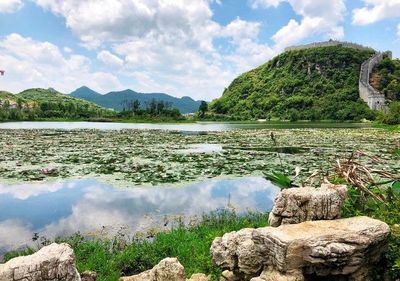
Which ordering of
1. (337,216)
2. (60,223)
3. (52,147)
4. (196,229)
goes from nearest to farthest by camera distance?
(337,216), (196,229), (60,223), (52,147)

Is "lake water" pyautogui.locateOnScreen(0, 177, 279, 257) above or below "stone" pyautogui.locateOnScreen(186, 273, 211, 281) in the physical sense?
below

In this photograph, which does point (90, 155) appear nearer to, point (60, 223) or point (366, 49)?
point (60, 223)

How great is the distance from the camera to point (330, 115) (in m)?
123

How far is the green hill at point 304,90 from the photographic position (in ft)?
418

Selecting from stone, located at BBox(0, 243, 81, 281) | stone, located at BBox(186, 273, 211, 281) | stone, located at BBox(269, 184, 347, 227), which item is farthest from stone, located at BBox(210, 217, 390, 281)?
stone, located at BBox(0, 243, 81, 281)

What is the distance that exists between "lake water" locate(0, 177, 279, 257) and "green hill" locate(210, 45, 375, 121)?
107801mm

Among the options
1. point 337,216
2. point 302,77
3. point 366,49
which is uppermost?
point 366,49

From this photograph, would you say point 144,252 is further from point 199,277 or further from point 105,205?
point 105,205

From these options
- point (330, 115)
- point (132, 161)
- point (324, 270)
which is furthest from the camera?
point (330, 115)

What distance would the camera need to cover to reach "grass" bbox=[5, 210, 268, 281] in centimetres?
849

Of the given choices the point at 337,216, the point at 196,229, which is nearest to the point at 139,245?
the point at 196,229

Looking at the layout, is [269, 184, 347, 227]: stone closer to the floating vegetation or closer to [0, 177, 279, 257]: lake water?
[0, 177, 279, 257]: lake water

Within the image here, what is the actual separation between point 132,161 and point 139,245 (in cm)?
1472

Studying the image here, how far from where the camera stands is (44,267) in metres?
5.55
